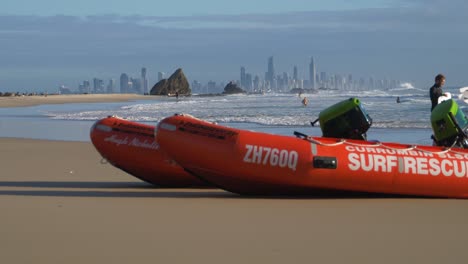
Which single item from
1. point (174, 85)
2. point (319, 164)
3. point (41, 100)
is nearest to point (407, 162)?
point (319, 164)

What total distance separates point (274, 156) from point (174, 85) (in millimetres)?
111570

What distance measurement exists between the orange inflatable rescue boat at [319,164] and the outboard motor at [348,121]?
694 millimetres

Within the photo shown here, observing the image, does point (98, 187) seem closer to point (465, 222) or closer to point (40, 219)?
point (40, 219)

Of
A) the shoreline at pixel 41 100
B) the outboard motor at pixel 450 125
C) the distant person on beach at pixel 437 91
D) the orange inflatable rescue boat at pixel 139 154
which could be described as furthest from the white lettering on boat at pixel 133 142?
the shoreline at pixel 41 100

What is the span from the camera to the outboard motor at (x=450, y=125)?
26.4 ft

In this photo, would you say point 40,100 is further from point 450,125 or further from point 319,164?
point 319,164

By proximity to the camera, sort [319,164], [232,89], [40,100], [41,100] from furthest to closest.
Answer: [232,89]
[41,100]
[40,100]
[319,164]

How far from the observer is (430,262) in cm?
464

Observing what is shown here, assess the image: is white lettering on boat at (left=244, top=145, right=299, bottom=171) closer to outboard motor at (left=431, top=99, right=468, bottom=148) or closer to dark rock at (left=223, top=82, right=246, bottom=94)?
outboard motor at (left=431, top=99, right=468, bottom=148)

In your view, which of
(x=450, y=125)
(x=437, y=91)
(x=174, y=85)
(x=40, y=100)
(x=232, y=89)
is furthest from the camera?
(x=232, y=89)

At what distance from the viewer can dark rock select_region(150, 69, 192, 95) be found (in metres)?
116

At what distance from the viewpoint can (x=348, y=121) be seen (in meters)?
8.24

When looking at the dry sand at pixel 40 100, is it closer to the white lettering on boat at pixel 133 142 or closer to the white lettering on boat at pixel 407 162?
the white lettering on boat at pixel 133 142

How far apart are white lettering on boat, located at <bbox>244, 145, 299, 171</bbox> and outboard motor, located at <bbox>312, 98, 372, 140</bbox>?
1140 millimetres
